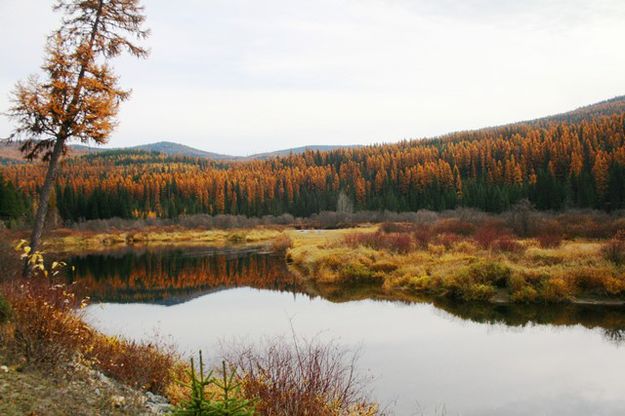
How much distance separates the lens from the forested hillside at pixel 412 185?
79125 mm

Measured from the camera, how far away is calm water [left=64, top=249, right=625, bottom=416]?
483 inches

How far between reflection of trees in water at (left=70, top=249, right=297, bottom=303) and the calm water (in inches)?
10.6

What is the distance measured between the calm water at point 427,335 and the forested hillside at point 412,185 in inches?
2285

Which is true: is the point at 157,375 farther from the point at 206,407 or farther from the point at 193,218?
the point at 193,218

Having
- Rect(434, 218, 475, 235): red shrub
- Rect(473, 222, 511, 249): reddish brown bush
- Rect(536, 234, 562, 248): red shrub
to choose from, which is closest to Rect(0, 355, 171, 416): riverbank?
Rect(473, 222, 511, 249): reddish brown bush

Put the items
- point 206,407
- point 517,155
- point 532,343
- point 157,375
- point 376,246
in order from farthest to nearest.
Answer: point 517,155 → point 376,246 → point 532,343 → point 157,375 → point 206,407

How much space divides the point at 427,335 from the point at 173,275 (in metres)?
24.2

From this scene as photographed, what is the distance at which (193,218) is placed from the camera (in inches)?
3856

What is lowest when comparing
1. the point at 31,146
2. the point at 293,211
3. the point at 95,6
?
the point at 293,211

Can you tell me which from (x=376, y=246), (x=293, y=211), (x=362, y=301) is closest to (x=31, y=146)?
(x=362, y=301)

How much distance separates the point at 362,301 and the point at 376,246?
41.4 ft

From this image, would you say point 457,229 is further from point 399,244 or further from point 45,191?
point 45,191

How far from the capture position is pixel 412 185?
108 meters

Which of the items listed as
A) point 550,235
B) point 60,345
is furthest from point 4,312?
point 550,235
